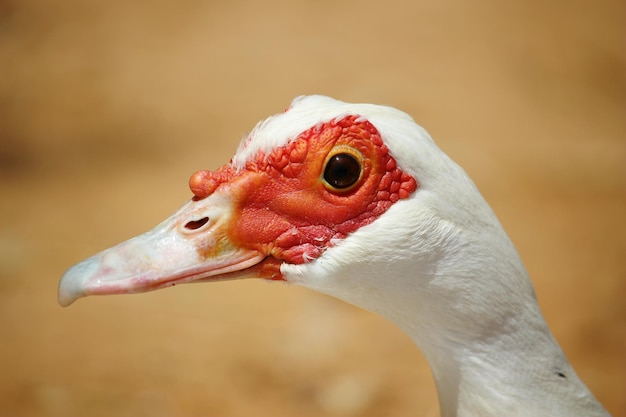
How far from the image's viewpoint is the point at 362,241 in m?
1.31

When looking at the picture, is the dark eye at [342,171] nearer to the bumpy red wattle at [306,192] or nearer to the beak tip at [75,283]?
the bumpy red wattle at [306,192]

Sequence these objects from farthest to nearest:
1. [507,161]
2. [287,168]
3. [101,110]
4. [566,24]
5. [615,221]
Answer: [566,24] → [101,110] → [507,161] → [615,221] → [287,168]

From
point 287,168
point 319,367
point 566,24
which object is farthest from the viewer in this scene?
point 566,24

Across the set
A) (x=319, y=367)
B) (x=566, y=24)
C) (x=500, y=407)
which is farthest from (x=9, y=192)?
(x=566, y=24)

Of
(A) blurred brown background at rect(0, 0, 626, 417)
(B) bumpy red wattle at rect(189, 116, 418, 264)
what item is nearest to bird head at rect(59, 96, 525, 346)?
(B) bumpy red wattle at rect(189, 116, 418, 264)

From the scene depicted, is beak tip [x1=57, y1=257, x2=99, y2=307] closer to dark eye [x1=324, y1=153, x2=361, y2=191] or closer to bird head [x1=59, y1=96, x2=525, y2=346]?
bird head [x1=59, y1=96, x2=525, y2=346]

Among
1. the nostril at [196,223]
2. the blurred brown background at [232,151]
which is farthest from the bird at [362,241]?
the blurred brown background at [232,151]

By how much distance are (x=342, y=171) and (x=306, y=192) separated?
9cm

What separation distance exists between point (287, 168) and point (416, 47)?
346cm

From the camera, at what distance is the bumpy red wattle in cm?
130

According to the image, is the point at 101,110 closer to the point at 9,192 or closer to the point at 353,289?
the point at 9,192

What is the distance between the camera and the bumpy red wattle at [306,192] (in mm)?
1299

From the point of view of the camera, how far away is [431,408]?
9.06ft

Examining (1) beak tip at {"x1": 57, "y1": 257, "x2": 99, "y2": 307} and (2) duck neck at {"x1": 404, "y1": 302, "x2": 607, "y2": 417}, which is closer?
(1) beak tip at {"x1": 57, "y1": 257, "x2": 99, "y2": 307}
